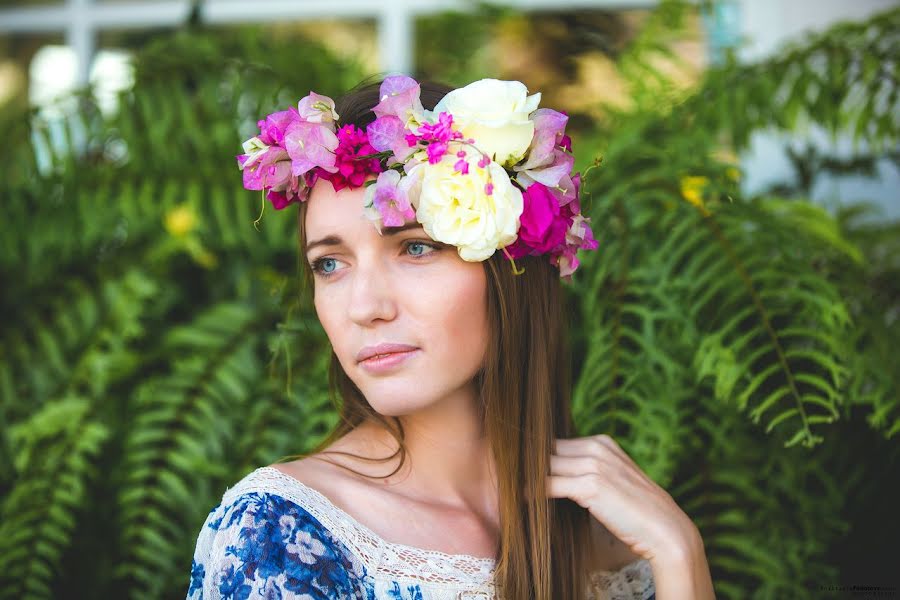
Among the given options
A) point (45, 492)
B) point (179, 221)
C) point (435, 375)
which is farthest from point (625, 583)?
point (179, 221)

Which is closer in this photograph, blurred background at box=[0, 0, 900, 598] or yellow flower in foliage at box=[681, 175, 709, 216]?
blurred background at box=[0, 0, 900, 598]

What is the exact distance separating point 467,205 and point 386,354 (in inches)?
11.7

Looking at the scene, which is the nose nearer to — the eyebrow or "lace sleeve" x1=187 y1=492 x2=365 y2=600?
the eyebrow

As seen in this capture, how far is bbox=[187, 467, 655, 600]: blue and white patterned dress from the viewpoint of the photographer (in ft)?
4.77

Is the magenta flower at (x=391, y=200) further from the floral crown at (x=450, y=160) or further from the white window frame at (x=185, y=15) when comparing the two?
the white window frame at (x=185, y=15)

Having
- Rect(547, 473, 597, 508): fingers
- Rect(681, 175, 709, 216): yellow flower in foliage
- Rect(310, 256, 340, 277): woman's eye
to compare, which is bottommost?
Rect(547, 473, 597, 508): fingers

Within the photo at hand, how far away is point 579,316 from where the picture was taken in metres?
2.92

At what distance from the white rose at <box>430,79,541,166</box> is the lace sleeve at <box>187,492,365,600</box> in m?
0.71

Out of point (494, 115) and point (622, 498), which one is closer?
point (494, 115)

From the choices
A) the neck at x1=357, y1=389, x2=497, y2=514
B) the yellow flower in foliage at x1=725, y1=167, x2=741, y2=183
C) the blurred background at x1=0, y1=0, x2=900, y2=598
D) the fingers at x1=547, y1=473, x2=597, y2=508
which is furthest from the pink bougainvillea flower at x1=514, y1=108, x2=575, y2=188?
the yellow flower in foliage at x1=725, y1=167, x2=741, y2=183

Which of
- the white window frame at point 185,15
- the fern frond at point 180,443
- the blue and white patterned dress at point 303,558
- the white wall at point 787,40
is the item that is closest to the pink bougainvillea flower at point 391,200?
the blue and white patterned dress at point 303,558

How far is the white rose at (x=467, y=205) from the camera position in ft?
5.17

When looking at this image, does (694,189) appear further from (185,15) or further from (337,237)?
(185,15)

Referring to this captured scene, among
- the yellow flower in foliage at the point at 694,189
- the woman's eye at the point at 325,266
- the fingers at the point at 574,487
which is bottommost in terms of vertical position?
the fingers at the point at 574,487
